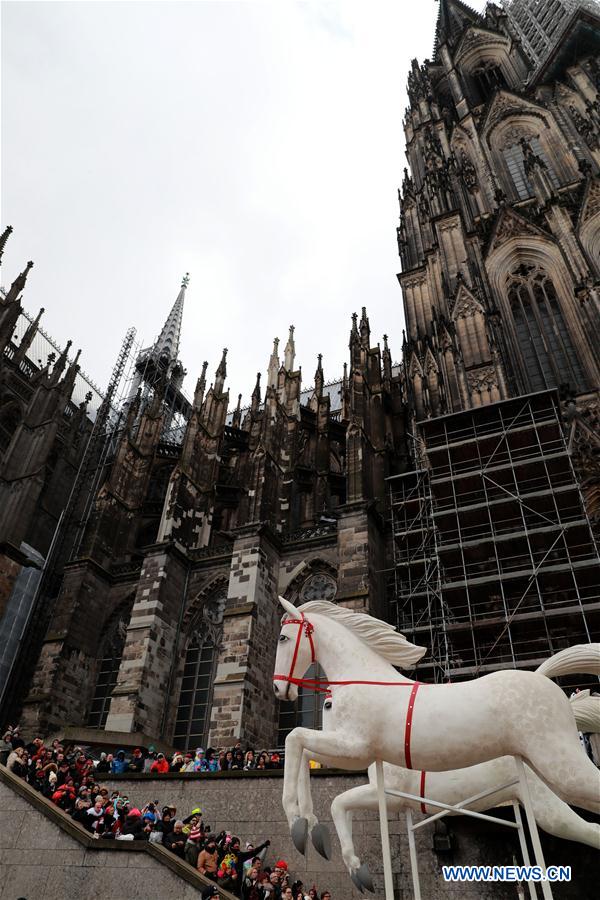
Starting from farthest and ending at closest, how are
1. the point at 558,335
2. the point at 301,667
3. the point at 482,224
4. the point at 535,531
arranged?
the point at 482,224
the point at 558,335
the point at 535,531
the point at 301,667

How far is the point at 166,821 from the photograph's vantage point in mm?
9055

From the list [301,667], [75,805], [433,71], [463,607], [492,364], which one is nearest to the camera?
[301,667]

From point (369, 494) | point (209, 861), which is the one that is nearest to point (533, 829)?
point (209, 861)

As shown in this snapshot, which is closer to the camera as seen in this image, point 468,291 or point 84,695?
point 84,695

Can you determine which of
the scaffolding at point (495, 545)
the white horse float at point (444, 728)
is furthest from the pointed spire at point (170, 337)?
the white horse float at point (444, 728)

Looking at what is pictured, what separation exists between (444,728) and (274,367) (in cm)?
2375

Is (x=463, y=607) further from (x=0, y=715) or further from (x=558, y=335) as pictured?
(x=0, y=715)

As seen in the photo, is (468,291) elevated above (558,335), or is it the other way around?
(468,291)

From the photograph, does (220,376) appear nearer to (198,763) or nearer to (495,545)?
(495,545)

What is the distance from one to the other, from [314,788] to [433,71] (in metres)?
49.1

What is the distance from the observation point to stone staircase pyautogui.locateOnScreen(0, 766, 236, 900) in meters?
7.80

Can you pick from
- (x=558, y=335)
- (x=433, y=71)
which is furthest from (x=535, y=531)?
(x=433, y=71)

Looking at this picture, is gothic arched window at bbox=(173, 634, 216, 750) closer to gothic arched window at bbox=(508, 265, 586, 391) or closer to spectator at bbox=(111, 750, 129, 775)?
spectator at bbox=(111, 750, 129, 775)

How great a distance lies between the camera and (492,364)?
21266mm
